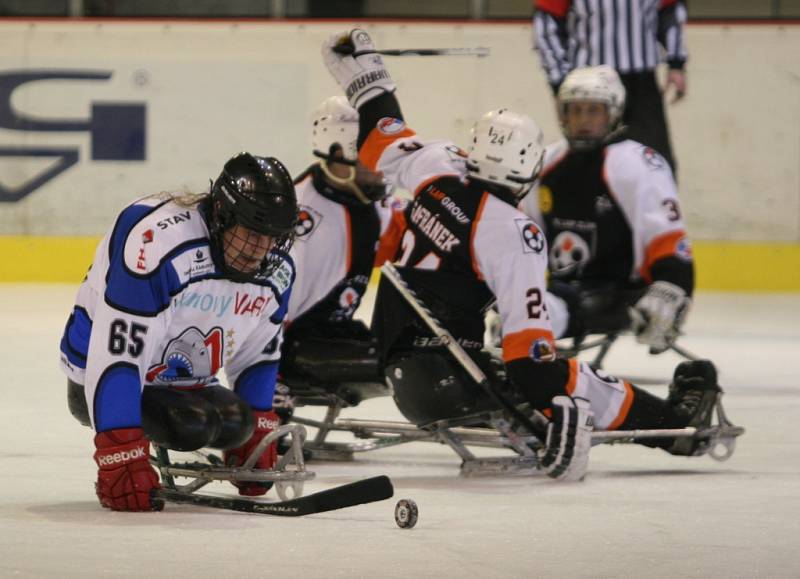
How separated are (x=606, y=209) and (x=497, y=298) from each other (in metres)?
2.00

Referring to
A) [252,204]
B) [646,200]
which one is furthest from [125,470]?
[646,200]

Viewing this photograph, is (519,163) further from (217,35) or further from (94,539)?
(217,35)

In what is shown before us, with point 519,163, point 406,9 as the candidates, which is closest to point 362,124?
point 519,163

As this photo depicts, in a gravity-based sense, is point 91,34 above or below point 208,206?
above

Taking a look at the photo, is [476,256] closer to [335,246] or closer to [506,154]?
[506,154]

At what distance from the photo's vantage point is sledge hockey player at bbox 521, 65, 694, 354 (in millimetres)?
6066

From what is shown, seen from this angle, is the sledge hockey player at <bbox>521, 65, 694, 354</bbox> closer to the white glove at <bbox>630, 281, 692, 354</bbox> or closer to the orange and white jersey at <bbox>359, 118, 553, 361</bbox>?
the white glove at <bbox>630, 281, 692, 354</bbox>

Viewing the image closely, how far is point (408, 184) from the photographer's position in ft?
15.6

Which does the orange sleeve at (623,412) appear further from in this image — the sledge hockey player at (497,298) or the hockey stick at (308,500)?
the hockey stick at (308,500)

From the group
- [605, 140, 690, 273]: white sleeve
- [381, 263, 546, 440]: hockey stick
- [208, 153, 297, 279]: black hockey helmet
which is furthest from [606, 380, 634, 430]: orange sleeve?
[605, 140, 690, 273]: white sleeve

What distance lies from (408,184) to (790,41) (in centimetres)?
461

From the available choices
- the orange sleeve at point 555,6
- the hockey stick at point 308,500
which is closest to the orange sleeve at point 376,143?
the hockey stick at point 308,500

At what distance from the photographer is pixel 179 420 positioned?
3783 millimetres

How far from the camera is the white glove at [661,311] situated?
568 cm
